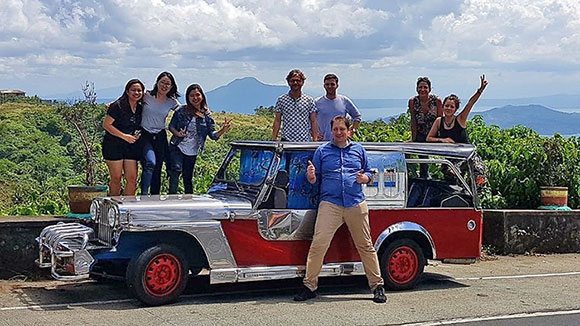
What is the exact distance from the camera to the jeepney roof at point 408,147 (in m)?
10.3

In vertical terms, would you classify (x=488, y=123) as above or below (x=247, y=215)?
above

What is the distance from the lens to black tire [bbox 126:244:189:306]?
9086 mm

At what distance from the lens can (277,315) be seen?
912 centimetres

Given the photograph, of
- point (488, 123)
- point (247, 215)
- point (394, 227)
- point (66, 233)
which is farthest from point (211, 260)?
point (488, 123)

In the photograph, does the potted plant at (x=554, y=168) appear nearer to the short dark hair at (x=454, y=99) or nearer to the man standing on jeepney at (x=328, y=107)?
the short dark hair at (x=454, y=99)

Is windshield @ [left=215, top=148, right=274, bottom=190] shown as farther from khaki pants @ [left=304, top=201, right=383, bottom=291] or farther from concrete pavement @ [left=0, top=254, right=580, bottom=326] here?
concrete pavement @ [left=0, top=254, right=580, bottom=326]

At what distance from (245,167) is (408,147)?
2049 mm

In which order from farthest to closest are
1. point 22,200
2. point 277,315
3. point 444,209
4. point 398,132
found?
point 398,132 < point 22,200 < point 444,209 < point 277,315

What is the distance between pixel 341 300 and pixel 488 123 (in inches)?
373

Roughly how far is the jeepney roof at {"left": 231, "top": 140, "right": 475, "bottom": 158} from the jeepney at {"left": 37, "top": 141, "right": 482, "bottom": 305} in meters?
0.01

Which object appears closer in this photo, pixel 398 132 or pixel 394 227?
pixel 394 227

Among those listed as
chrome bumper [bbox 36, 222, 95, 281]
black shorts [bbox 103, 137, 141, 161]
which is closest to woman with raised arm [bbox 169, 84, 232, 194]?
black shorts [bbox 103, 137, 141, 161]

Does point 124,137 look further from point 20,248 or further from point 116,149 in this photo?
point 20,248

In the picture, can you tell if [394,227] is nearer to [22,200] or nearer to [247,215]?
[247,215]
